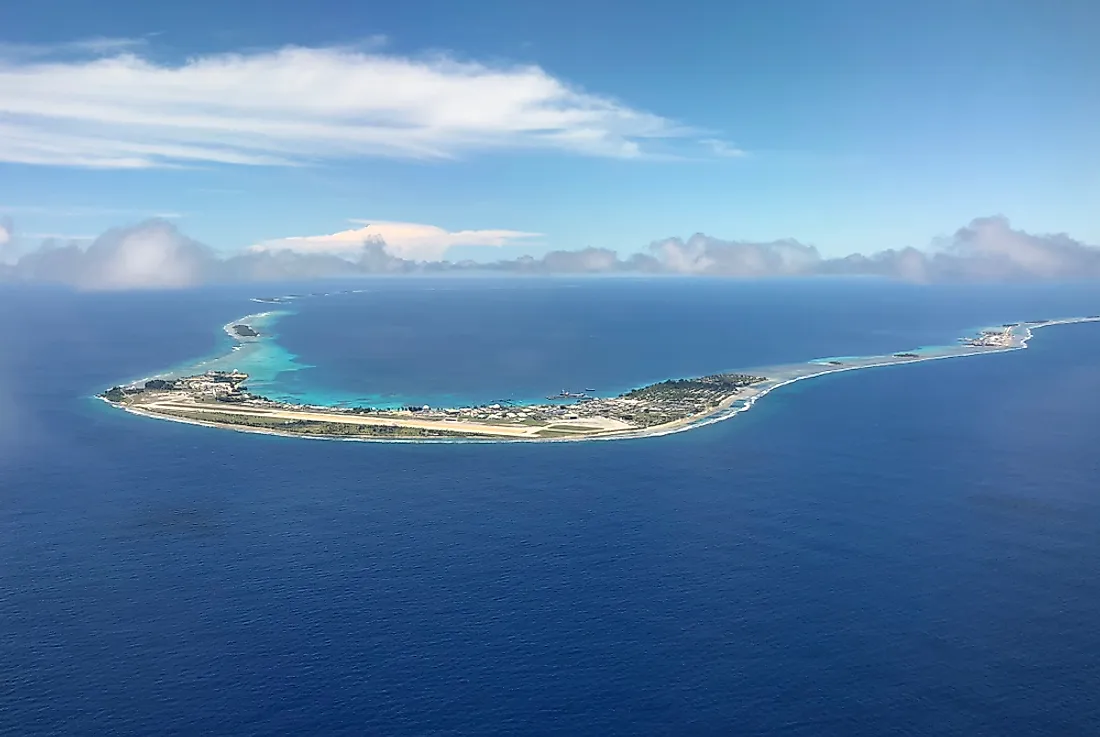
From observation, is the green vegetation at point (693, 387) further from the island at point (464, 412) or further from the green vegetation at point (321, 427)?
the green vegetation at point (321, 427)

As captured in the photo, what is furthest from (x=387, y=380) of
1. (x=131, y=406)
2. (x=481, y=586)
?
(x=481, y=586)

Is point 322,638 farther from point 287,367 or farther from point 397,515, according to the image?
point 287,367

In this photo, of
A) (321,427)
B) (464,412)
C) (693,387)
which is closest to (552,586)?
(321,427)

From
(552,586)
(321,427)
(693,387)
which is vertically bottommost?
(552,586)

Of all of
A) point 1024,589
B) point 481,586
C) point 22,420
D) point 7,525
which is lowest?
point 1024,589

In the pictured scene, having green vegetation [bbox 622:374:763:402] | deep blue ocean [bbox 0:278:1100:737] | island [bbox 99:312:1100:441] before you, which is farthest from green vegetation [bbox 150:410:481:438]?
green vegetation [bbox 622:374:763:402]

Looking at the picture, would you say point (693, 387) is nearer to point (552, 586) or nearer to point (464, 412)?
point (464, 412)
